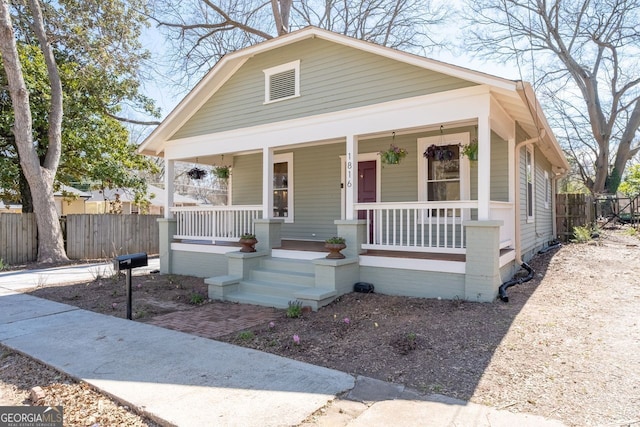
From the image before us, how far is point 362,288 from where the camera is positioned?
261 inches

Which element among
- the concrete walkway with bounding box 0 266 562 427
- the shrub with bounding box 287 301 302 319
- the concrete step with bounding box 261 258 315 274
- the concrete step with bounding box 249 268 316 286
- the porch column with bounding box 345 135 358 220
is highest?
the porch column with bounding box 345 135 358 220

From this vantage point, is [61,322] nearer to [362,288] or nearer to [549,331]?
[362,288]

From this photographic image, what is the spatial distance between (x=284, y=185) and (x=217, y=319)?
5554mm

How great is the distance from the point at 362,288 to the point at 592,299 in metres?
3.37

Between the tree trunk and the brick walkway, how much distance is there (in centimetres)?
806

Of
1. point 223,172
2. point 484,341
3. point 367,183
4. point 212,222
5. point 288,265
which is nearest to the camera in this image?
point 484,341

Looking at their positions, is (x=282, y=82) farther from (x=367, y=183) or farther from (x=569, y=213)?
(x=569, y=213)

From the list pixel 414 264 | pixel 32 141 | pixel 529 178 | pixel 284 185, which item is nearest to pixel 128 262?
pixel 414 264

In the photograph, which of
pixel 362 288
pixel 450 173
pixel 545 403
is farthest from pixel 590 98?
pixel 545 403

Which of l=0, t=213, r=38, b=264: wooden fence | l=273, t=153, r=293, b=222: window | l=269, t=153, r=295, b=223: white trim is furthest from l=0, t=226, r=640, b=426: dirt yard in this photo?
l=0, t=213, r=38, b=264: wooden fence

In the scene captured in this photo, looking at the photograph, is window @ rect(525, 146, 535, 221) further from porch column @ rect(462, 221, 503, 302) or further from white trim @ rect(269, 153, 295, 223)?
white trim @ rect(269, 153, 295, 223)

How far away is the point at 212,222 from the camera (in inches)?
354

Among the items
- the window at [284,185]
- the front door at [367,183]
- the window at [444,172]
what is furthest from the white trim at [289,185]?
the window at [444,172]

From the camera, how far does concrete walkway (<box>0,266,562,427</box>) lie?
2.90 meters
